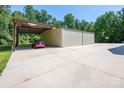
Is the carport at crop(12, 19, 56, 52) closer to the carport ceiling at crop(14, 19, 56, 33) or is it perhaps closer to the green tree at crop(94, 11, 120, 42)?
the carport ceiling at crop(14, 19, 56, 33)

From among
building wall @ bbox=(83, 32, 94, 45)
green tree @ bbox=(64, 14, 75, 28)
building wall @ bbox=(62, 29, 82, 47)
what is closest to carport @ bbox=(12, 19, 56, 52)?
building wall @ bbox=(62, 29, 82, 47)

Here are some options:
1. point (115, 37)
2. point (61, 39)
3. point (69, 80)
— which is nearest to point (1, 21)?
point (61, 39)

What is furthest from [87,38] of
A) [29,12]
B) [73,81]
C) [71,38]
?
[29,12]

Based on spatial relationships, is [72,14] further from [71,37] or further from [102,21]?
[71,37]

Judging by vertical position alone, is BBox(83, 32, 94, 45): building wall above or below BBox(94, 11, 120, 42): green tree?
below

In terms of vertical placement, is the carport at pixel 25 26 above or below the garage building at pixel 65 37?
above

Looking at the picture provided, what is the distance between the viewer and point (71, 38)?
19.1 m

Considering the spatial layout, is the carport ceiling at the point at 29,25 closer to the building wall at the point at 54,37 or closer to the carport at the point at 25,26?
the carport at the point at 25,26

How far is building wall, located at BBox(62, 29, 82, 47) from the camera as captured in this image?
58.1ft

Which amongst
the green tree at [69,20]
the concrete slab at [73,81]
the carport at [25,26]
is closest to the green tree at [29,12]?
the green tree at [69,20]

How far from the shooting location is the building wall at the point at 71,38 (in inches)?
697

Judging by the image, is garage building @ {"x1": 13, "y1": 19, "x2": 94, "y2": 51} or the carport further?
garage building @ {"x1": 13, "y1": 19, "x2": 94, "y2": 51}

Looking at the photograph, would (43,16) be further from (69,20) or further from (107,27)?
(107,27)
